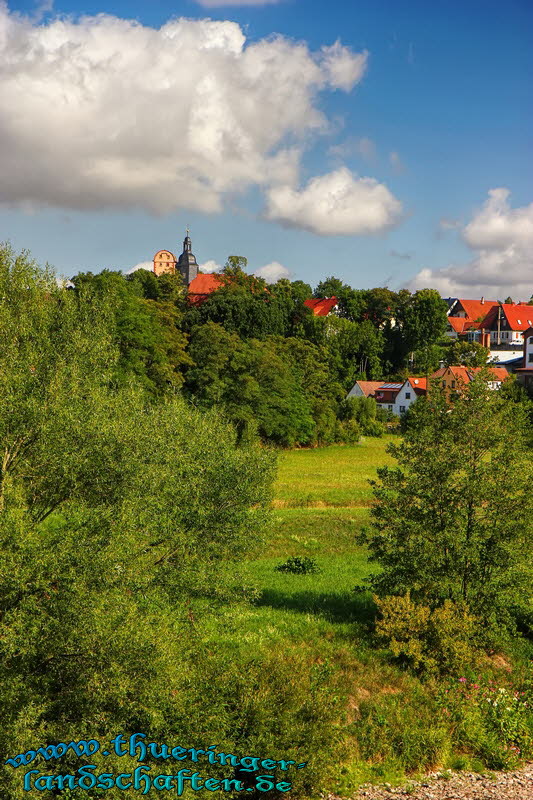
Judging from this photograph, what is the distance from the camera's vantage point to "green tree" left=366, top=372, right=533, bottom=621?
17047 millimetres

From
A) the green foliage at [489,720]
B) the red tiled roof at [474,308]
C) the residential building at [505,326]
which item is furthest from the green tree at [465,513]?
the red tiled roof at [474,308]

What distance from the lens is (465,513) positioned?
57.2ft

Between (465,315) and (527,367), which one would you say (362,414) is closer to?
(527,367)

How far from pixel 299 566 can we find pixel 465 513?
378 inches

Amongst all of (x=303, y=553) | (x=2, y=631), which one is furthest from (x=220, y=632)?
(x=303, y=553)

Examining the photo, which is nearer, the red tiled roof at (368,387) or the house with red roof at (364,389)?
the house with red roof at (364,389)

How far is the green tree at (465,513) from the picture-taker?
17047 mm

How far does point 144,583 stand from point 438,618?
7.71 metres

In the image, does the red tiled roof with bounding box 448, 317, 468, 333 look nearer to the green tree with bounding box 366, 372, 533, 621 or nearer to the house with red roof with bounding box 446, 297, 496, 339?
the house with red roof with bounding box 446, 297, 496, 339

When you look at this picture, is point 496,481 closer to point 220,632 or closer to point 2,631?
point 220,632

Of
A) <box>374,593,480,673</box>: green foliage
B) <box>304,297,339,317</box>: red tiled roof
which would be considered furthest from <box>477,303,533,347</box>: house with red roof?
<box>374,593,480,673</box>: green foliage

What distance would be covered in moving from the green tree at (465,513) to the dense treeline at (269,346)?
27913 mm

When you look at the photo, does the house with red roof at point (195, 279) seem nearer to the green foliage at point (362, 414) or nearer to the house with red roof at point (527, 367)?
the green foliage at point (362, 414)

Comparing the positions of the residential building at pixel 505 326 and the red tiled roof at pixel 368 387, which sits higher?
the residential building at pixel 505 326
